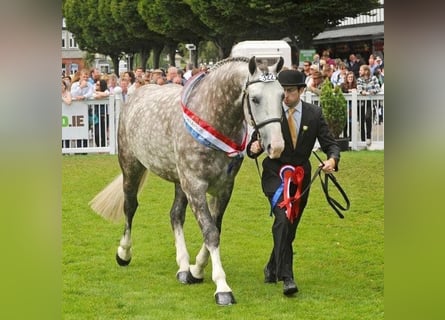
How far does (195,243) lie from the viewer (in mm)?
7691

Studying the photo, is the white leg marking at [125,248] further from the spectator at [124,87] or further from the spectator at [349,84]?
the spectator at [349,84]

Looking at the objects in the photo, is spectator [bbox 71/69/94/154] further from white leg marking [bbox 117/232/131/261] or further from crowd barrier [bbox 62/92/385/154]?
white leg marking [bbox 117/232/131/261]

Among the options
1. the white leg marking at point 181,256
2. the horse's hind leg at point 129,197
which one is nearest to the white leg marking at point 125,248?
the horse's hind leg at point 129,197

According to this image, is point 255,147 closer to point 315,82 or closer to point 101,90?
point 315,82

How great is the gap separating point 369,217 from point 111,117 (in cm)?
889

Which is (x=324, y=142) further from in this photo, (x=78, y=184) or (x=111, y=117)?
(x=111, y=117)

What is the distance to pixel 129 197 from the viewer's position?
675cm

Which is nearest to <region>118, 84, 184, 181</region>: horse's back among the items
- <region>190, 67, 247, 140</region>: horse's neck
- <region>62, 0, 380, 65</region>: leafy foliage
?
<region>190, 67, 247, 140</region>: horse's neck

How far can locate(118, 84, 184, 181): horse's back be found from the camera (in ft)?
18.9

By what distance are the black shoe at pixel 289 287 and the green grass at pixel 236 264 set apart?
6cm

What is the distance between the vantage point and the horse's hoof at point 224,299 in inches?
200

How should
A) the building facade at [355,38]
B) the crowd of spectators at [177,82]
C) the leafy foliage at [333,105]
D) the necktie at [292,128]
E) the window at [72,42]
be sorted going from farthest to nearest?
the window at [72,42] < the building facade at [355,38] < the crowd of spectators at [177,82] < the leafy foliage at [333,105] < the necktie at [292,128]

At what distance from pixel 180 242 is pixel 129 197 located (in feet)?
2.89
